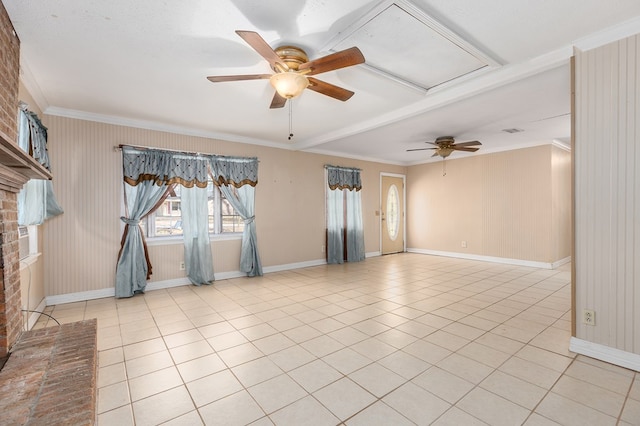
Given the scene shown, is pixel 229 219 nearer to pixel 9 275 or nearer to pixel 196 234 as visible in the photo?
pixel 196 234

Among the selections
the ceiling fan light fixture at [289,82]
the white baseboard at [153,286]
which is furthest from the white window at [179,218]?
the ceiling fan light fixture at [289,82]

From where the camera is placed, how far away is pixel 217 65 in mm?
2676

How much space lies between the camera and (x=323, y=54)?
8.09 ft

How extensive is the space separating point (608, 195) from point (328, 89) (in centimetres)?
236

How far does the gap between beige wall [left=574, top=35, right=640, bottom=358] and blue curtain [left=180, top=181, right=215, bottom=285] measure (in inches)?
179

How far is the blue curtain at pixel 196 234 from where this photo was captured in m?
4.61

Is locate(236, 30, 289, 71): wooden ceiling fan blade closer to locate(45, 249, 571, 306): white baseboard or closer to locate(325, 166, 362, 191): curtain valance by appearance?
locate(45, 249, 571, 306): white baseboard

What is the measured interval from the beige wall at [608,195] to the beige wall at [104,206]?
4.34 metres

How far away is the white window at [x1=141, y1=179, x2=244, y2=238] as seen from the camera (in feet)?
14.8

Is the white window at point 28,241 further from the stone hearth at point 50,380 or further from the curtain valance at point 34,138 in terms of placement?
the stone hearth at point 50,380

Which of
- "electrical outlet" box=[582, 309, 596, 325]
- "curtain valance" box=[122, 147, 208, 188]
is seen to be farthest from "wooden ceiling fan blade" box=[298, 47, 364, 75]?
"curtain valance" box=[122, 147, 208, 188]

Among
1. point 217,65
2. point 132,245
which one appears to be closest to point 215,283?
point 132,245

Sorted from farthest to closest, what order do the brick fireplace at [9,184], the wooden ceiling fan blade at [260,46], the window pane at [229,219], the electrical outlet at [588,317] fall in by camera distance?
the window pane at [229,219], the electrical outlet at [588,317], the brick fireplace at [9,184], the wooden ceiling fan blade at [260,46]

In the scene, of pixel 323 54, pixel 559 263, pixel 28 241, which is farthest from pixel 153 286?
pixel 559 263
